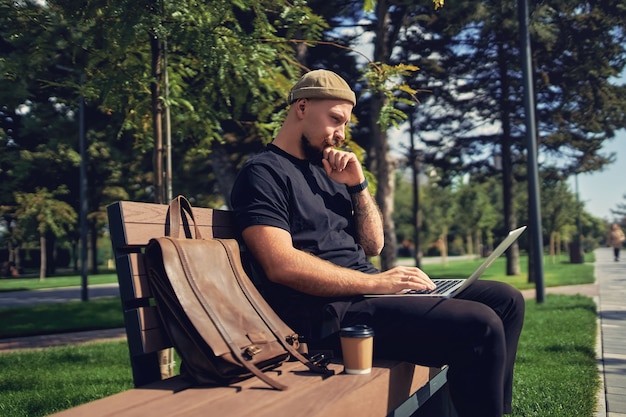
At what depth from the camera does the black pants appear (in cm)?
224

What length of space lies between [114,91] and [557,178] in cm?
2008

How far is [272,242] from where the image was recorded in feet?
7.79

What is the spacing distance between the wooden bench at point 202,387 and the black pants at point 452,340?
0.10 metres

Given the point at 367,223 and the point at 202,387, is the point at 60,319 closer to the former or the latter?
the point at 367,223

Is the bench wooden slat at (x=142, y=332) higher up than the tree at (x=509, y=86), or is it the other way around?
the tree at (x=509, y=86)

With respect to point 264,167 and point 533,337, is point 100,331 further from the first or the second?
point 264,167

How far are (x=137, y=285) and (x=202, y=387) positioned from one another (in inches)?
16.6

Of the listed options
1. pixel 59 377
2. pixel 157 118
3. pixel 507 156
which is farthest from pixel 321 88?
pixel 507 156

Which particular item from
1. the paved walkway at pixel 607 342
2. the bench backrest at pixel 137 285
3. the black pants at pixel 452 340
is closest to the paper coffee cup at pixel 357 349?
the black pants at pixel 452 340

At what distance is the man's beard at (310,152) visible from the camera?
2773 millimetres

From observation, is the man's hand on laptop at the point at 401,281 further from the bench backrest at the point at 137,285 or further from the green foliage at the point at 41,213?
the green foliage at the point at 41,213

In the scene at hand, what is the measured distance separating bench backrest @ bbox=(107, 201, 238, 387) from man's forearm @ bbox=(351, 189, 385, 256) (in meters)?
1.01

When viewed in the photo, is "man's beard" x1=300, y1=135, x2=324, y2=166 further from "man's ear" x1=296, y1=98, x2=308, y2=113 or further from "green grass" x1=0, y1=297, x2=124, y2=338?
"green grass" x1=0, y1=297, x2=124, y2=338

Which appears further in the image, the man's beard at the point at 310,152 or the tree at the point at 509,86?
the tree at the point at 509,86
